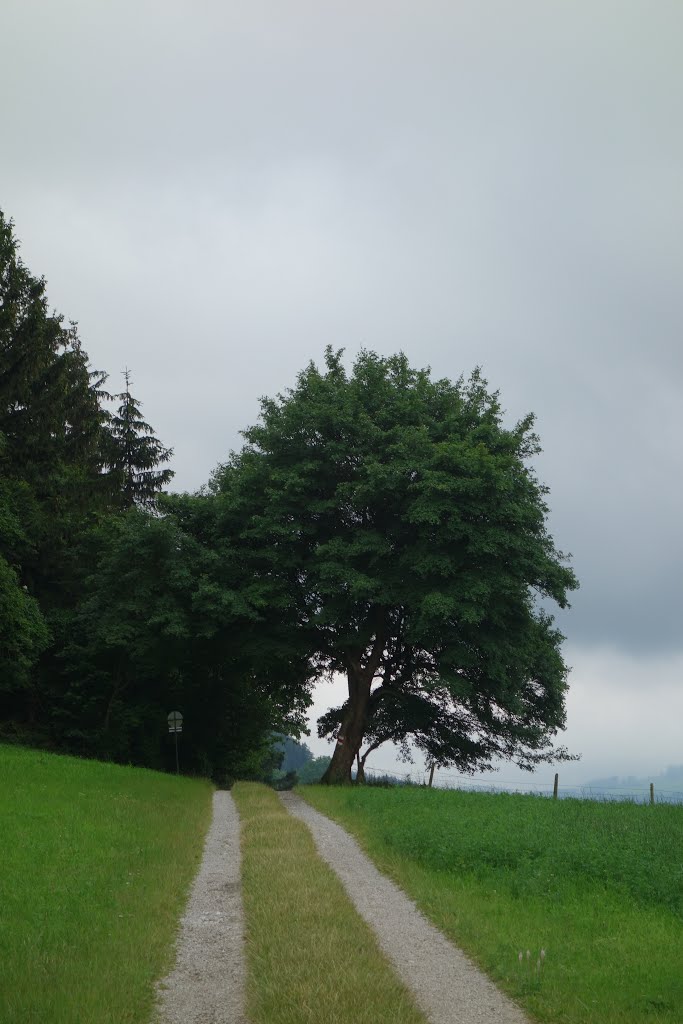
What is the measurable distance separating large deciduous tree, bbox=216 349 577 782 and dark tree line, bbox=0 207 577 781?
0.33 feet

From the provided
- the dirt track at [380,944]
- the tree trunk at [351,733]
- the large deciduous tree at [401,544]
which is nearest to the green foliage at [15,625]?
the large deciduous tree at [401,544]

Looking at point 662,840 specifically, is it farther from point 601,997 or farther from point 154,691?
point 154,691

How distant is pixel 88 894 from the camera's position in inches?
468

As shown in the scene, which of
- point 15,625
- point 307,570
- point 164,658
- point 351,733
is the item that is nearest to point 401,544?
point 307,570

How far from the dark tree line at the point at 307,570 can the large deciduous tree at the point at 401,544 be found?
4.0 inches

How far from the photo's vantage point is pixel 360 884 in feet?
44.1

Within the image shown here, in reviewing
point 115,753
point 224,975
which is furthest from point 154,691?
point 224,975

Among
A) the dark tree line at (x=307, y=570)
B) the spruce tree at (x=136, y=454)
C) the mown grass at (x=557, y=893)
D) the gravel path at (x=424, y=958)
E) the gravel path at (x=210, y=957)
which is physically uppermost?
the spruce tree at (x=136, y=454)

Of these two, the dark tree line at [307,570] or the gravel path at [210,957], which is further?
the dark tree line at [307,570]

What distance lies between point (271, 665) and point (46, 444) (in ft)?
50.6

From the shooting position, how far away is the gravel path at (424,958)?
780 centimetres

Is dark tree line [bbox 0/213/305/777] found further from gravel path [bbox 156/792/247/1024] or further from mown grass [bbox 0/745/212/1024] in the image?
gravel path [bbox 156/792/247/1024]

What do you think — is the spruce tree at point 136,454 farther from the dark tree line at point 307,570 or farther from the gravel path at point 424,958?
the gravel path at point 424,958

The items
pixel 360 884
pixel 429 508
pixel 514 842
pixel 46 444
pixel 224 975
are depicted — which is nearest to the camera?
pixel 224 975
